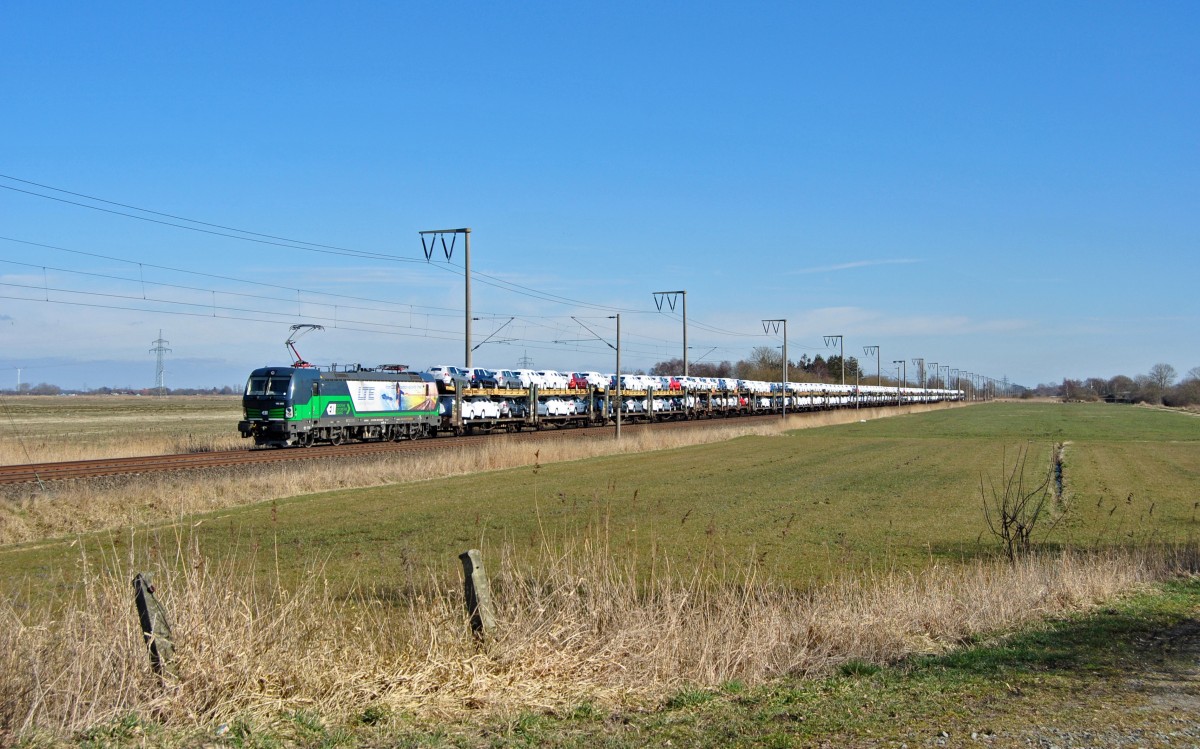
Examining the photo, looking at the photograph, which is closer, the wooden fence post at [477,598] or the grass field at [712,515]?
the wooden fence post at [477,598]

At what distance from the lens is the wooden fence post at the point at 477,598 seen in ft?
24.7

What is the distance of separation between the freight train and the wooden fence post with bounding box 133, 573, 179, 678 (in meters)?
28.8

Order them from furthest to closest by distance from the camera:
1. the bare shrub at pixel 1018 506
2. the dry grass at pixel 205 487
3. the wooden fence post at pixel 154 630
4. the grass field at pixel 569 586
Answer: the dry grass at pixel 205 487
the bare shrub at pixel 1018 506
the grass field at pixel 569 586
the wooden fence post at pixel 154 630

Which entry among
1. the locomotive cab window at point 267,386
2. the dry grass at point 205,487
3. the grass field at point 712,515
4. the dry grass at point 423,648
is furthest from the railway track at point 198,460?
the dry grass at point 423,648

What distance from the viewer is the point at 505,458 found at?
111ft

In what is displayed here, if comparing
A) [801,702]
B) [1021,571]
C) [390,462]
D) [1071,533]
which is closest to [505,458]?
[390,462]

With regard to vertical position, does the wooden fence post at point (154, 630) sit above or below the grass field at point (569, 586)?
above

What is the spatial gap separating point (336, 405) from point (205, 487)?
14986 mm

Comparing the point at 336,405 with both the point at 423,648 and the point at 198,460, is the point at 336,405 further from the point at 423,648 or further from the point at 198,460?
the point at 423,648

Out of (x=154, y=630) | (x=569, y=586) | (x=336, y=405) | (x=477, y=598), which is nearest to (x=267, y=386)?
(x=336, y=405)

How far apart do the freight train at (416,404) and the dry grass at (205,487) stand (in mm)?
5432

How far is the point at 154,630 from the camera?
20.7 ft

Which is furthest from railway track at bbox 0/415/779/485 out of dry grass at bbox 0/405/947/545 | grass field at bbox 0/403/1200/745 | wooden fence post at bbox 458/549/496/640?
wooden fence post at bbox 458/549/496/640

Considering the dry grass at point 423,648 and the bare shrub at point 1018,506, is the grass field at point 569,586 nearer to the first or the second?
the dry grass at point 423,648
